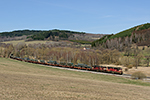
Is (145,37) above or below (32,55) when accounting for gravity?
above

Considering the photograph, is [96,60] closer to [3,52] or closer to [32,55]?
[32,55]

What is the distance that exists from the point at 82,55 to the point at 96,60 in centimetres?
1258

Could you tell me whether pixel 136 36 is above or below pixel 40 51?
above

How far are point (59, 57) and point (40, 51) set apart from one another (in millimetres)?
24154

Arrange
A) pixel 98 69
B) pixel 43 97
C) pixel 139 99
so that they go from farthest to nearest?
pixel 98 69
pixel 139 99
pixel 43 97

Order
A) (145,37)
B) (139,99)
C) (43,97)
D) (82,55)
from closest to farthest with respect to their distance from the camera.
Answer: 1. (43,97)
2. (139,99)
3. (82,55)
4. (145,37)

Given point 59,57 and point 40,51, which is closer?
point 59,57

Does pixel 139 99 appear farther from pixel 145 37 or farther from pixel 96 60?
pixel 145 37

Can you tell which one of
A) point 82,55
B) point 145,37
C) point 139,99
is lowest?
point 139,99

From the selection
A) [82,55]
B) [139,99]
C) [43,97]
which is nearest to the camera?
[43,97]

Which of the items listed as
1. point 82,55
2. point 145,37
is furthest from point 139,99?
point 145,37

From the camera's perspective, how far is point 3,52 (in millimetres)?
126688

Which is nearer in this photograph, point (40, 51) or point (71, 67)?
point (71, 67)

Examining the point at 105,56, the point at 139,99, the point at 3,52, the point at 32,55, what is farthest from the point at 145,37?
the point at 139,99
